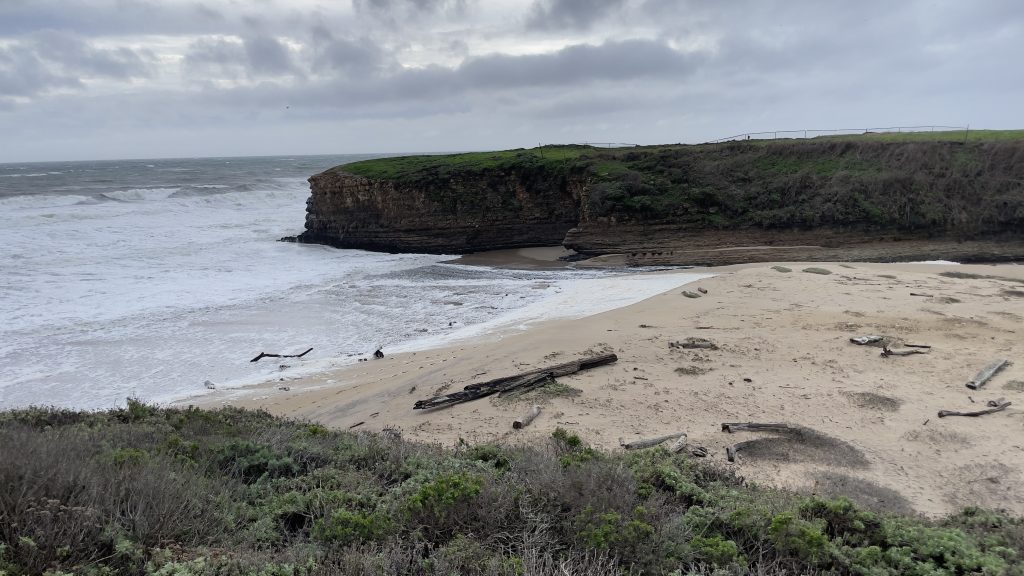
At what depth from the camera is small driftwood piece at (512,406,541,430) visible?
25.3 ft

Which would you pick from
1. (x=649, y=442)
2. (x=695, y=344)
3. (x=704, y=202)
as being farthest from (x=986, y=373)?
(x=704, y=202)

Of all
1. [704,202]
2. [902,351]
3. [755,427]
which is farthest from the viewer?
[704,202]

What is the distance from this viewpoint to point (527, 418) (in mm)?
7891

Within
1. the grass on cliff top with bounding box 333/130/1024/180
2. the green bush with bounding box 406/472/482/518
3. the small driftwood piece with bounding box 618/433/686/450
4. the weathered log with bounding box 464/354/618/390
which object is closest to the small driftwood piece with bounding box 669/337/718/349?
the weathered log with bounding box 464/354/618/390

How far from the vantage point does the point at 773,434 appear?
23.5 ft

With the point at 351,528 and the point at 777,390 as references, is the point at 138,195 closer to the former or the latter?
the point at 777,390

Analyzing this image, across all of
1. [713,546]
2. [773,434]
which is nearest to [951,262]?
[773,434]

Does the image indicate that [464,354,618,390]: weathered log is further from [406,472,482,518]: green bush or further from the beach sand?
[406,472,482,518]: green bush

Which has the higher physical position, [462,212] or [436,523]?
[462,212]

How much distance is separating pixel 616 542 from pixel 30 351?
13.7 m

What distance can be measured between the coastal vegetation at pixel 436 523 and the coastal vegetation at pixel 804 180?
68.5 ft

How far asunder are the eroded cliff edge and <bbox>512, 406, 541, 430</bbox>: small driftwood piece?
15942mm

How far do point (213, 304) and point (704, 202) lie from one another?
18.6 m

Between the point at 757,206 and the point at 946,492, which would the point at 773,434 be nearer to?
the point at 946,492
